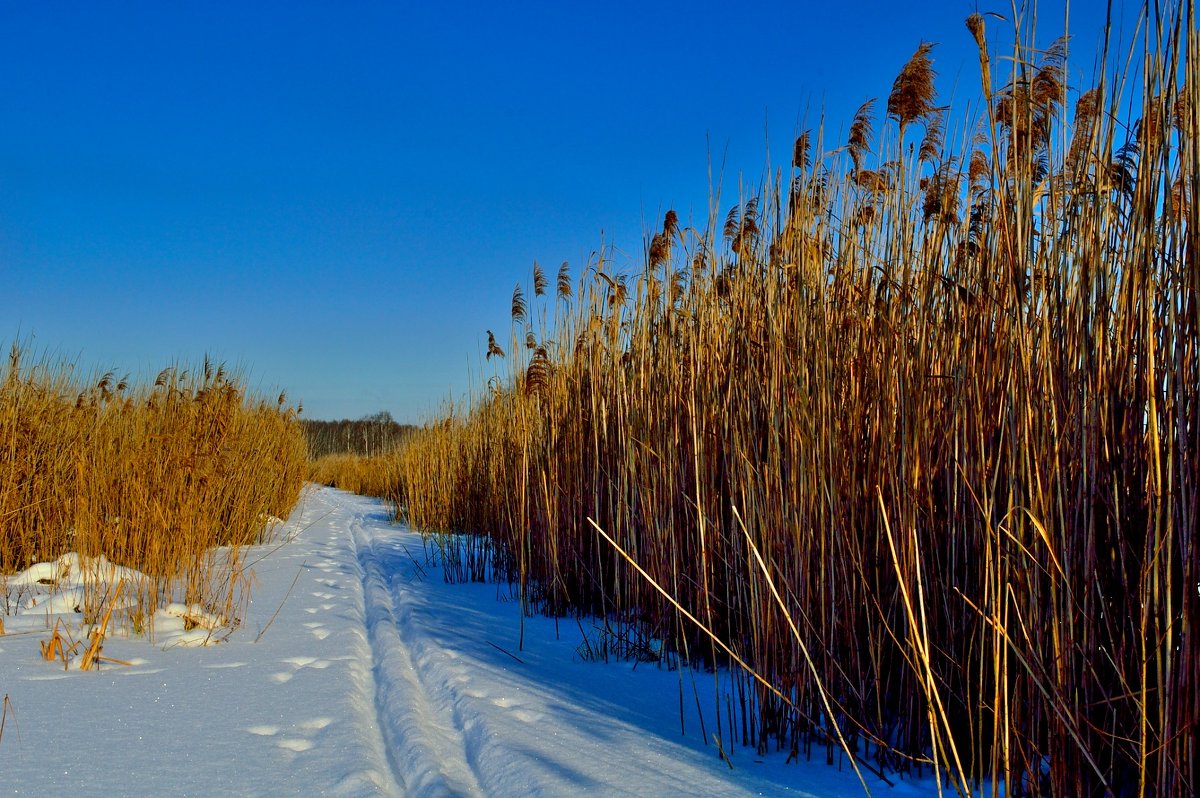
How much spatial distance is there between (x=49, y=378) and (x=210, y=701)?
3.61m

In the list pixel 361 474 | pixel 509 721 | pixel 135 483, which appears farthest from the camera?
pixel 361 474

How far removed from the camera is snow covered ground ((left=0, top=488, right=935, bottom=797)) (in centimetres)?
177

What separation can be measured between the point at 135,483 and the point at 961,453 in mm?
3430

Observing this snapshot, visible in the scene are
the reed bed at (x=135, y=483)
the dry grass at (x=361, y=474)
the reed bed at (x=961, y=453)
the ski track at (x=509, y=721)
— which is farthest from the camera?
the dry grass at (x=361, y=474)

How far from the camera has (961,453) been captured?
1665mm

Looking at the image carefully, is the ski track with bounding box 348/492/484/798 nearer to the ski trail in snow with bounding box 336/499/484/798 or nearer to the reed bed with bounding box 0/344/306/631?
the ski trail in snow with bounding box 336/499/484/798

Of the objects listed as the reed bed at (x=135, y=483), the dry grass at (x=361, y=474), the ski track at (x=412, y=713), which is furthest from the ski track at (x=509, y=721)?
the dry grass at (x=361, y=474)

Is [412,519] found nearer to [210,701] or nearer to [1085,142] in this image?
[210,701]

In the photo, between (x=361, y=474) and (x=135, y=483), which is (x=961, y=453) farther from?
(x=361, y=474)

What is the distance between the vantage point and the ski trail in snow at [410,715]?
5.96ft

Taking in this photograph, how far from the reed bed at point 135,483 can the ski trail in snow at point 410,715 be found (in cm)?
70

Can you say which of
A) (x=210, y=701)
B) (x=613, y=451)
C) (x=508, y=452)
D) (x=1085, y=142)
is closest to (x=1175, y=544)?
(x=1085, y=142)

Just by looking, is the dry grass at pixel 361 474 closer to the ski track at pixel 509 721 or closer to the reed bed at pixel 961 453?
the ski track at pixel 509 721

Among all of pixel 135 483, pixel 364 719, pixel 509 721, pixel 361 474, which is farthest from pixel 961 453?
pixel 361 474
